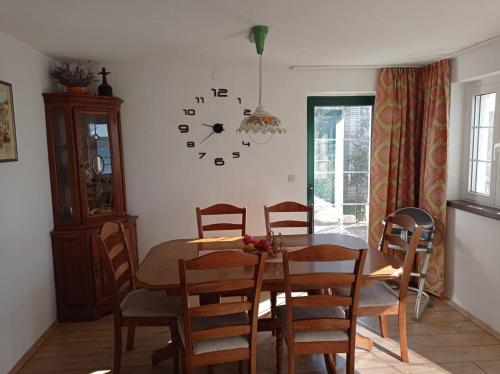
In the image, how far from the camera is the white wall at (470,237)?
118 inches

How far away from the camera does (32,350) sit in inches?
111

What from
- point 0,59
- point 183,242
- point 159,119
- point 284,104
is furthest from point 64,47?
point 284,104

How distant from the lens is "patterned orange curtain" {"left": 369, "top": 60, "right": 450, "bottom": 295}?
357 centimetres

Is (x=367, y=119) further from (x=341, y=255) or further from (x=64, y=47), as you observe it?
(x=64, y=47)

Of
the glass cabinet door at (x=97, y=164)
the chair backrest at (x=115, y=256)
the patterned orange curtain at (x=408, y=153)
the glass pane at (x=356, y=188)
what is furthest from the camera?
the glass pane at (x=356, y=188)

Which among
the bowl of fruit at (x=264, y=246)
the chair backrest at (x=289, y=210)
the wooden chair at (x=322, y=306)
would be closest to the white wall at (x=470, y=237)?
the chair backrest at (x=289, y=210)

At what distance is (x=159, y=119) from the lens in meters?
3.80

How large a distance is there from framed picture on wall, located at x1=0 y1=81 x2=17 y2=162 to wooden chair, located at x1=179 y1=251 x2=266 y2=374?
1.60m

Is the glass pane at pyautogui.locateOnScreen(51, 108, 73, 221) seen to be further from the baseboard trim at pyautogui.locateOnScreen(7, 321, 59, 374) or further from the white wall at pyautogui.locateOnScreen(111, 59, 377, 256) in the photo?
the baseboard trim at pyautogui.locateOnScreen(7, 321, 59, 374)

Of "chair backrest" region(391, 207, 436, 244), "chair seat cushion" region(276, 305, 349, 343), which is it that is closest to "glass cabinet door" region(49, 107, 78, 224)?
"chair seat cushion" region(276, 305, 349, 343)

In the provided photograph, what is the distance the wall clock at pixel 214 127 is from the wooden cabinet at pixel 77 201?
76 centimetres

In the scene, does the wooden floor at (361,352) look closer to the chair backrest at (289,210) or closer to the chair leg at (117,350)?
the chair leg at (117,350)

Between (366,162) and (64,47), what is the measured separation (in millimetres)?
3100

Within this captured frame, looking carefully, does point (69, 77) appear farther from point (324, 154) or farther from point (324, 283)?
point (324, 283)
